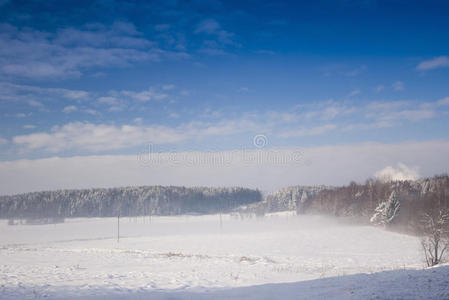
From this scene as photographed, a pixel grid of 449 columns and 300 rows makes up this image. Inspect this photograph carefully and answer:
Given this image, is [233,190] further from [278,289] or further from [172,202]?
[278,289]

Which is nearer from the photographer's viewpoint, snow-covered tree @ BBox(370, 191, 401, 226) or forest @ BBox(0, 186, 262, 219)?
snow-covered tree @ BBox(370, 191, 401, 226)

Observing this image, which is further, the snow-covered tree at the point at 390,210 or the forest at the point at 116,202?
the forest at the point at 116,202

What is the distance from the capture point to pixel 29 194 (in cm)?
16262

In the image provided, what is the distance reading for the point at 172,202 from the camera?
166 meters

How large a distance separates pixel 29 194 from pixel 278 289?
177 meters

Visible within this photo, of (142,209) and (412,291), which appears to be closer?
(412,291)

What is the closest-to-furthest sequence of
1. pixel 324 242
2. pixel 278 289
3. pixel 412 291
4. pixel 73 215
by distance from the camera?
pixel 412 291, pixel 278 289, pixel 324 242, pixel 73 215

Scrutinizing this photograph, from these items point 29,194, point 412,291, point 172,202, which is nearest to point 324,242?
point 412,291

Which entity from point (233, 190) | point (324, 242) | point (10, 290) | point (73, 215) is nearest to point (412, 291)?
point (10, 290)

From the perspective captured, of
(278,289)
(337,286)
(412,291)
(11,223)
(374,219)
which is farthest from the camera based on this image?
(11,223)

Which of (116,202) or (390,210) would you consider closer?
(390,210)

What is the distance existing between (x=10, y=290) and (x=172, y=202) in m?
152

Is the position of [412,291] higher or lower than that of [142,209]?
higher

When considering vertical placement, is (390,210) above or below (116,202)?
above
